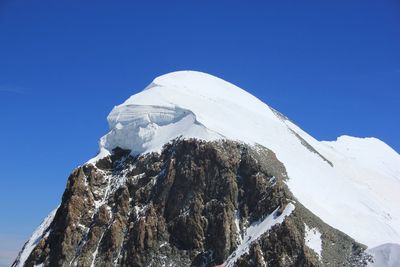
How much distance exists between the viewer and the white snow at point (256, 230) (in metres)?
63.5

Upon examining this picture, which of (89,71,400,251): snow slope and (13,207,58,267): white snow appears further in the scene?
(13,207,58,267): white snow

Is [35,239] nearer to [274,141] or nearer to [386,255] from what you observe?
[274,141]

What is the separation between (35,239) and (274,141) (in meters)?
32.1

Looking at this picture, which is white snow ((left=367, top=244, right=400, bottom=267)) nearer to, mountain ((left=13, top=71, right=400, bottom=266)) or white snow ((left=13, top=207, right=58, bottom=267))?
mountain ((left=13, top=71, right=400, bottom=266))

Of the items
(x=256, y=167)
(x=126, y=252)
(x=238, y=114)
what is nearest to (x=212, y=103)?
(x=238, y=114)

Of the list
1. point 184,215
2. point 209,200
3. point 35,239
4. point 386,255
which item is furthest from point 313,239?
point 35,239

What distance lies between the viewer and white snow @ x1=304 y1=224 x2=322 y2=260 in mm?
62531

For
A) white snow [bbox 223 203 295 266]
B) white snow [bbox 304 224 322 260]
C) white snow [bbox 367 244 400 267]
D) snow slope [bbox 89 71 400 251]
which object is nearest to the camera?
white snow [bbox 367 244 400 267]

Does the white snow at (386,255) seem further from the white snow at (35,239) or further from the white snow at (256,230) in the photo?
the white snow at (35,239)

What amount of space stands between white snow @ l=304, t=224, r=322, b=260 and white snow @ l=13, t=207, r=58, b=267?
30.9 metres

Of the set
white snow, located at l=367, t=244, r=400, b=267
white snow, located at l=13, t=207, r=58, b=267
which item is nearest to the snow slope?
white snow, located at l=367, t=244, r=400, b=267

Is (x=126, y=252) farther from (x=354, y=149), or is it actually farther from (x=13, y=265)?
(x=354, y=149)

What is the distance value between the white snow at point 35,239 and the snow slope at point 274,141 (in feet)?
32.4

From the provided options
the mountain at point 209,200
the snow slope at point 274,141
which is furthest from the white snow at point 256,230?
the snow slope at point 274,141
